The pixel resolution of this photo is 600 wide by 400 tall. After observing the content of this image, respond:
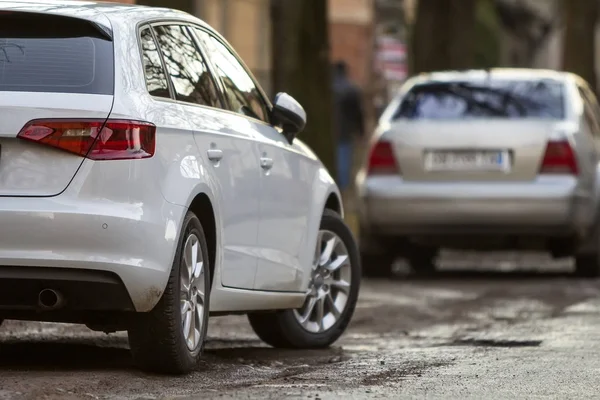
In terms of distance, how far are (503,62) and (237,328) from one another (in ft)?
194

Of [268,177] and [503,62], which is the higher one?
[268,177]

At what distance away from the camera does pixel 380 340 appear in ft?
34.4

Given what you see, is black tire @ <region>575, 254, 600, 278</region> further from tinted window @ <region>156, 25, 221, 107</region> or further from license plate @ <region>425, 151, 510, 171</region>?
tinted window @ <region>156, 25, 221, 107</region>

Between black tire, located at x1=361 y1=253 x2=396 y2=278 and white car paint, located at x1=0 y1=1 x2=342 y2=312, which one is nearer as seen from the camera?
white car paint, located at x1=0 y1=1 x2=342 y2=312

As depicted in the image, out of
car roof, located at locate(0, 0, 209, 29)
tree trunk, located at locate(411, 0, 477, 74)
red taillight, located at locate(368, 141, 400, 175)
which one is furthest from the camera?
tree trunk, located at locate(411, 0, 477, 74)

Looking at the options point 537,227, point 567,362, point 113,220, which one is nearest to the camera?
point 113,220

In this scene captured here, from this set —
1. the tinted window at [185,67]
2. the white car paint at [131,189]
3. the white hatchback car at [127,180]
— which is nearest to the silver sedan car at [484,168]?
the white hatchback car at [127,180]

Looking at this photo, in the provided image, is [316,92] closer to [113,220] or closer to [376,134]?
[376,134]

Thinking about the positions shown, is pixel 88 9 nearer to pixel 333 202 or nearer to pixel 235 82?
pixel 235 82

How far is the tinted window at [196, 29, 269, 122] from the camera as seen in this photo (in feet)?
29.2

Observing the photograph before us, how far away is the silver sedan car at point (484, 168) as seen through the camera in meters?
15.0

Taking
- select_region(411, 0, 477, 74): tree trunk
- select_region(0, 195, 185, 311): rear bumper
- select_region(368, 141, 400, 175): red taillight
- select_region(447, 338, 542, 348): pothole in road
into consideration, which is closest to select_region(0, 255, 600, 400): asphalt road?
select_region(447, 338, 542, 348): pothole in road

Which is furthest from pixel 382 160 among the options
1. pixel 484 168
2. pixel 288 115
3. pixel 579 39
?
pixel 579 39

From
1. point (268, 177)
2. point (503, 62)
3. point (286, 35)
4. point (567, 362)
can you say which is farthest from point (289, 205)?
point (503, 62)
